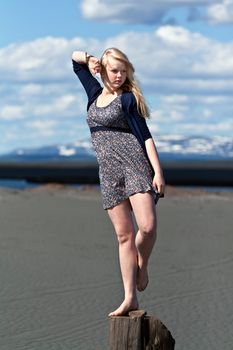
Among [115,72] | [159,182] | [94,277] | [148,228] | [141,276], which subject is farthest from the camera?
[94,277]

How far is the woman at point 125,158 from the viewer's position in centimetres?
696

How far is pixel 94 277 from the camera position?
1269 centimetres

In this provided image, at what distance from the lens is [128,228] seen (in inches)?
280

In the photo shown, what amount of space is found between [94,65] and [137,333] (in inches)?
64.0

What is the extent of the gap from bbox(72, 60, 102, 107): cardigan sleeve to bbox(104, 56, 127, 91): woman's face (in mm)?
174

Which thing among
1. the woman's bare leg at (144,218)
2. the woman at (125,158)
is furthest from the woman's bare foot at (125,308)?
the woman's bare leg at (144,218)

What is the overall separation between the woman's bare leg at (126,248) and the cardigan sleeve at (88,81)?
718mm

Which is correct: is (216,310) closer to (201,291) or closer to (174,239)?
(201,291)

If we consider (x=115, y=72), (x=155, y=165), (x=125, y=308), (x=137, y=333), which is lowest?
(x=137, y=333)

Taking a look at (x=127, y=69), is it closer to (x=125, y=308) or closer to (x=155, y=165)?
(x=155, y=165)

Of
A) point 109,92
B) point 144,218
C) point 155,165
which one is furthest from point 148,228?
point 109,92

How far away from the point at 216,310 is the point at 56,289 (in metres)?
1.86

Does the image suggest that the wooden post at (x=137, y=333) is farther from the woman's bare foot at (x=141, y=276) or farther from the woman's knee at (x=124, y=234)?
the woman's knee at (x=124, y=234)

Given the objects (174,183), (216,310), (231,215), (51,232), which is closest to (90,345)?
(216,310)
